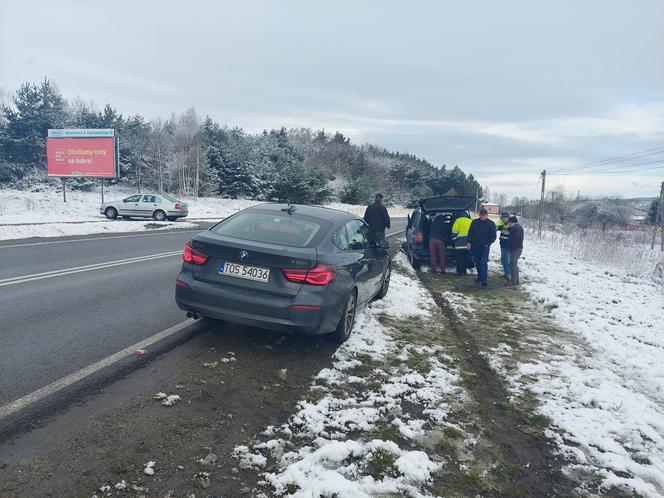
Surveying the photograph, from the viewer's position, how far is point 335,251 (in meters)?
5.01

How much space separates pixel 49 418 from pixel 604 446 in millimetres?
4097

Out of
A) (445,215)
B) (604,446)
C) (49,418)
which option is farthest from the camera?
(445,215)

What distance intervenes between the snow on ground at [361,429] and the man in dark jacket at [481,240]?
18.1 ft

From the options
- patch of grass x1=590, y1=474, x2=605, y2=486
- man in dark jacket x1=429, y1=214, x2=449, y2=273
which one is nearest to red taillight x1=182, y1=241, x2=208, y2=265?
patch of grass x1=590, y1=474, x2=605, y2=486

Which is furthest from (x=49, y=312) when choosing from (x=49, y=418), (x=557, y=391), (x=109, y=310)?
(x=557, y=391)

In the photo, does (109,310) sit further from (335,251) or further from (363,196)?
(363,196)

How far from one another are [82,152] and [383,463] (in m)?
34.8

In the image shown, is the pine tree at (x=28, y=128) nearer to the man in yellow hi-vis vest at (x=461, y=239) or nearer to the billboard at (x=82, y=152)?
the billboard at (x=82, y=152)

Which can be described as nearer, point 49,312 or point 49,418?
point 49,418

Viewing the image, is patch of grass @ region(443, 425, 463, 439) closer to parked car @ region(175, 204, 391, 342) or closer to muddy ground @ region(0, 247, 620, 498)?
muddy ground @ region(0, 247, 620, 498)

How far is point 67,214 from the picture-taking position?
91.1 ft

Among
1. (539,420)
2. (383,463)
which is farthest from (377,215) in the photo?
(383,463)

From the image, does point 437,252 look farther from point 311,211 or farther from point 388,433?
point 388,433

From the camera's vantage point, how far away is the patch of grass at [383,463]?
2859 millimetres
